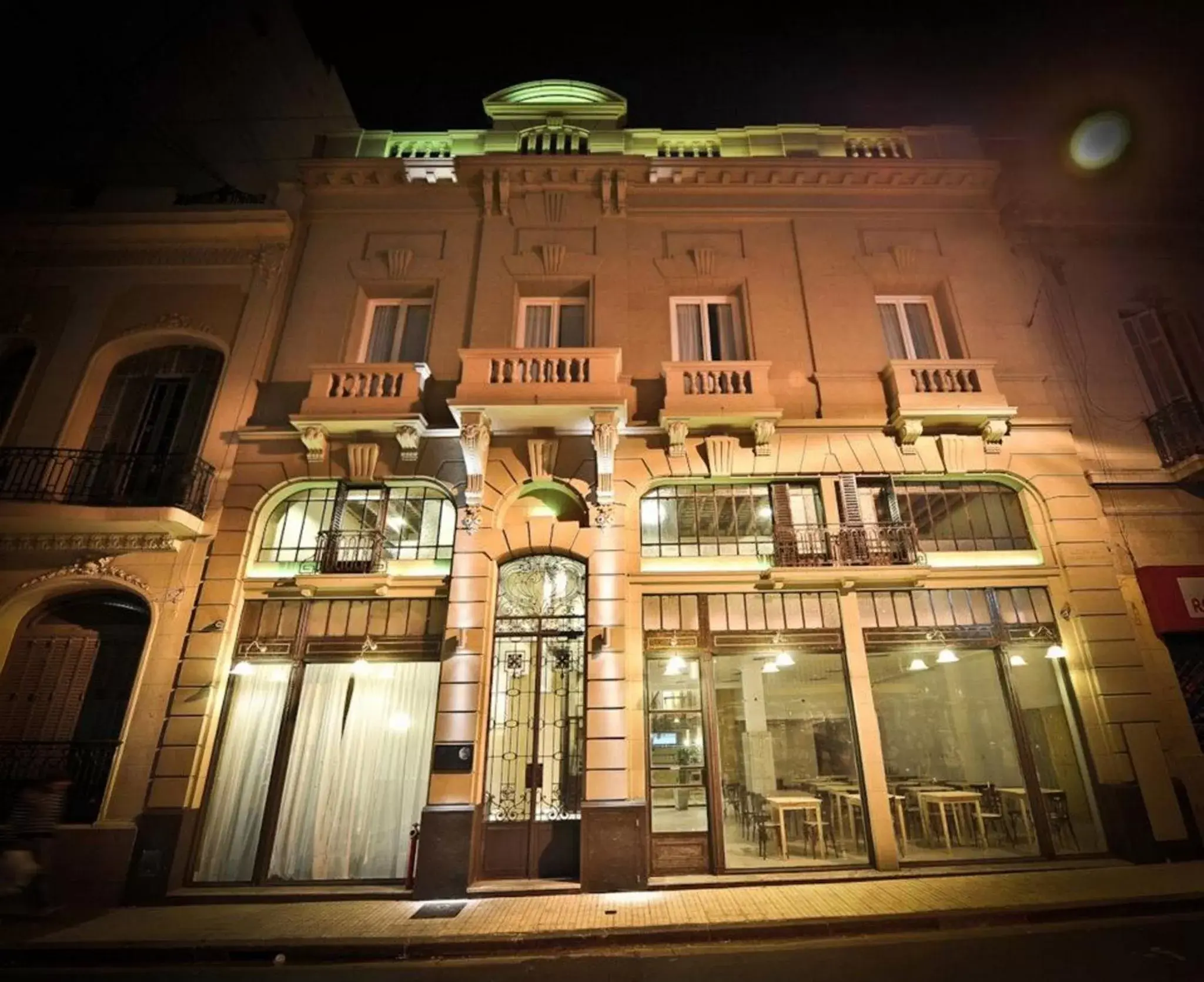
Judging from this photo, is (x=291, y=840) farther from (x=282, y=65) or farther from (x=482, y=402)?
(x=282, y=65)

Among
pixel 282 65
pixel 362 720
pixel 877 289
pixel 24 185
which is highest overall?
pixel 282 65

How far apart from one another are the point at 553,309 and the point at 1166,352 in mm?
13080

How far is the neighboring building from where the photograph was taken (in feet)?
29.4

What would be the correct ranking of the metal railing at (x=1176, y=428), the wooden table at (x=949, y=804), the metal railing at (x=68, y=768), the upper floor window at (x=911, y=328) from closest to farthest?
the metal railing at (x=68, y=768)
the wooden table at (x=949, y=804)
the metal railing at (x=1176, y=428)
the upper floor window at (x=911, y=328)

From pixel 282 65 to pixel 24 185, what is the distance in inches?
308

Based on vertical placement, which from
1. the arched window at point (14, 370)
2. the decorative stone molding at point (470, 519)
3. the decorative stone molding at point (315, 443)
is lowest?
the decorative stone molding at point (470, 519)

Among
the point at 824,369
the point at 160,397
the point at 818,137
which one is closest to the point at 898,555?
the point at 824,369

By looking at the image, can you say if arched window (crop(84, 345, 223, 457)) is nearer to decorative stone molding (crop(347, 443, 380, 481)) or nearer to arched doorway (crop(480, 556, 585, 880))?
decorative stone molding (crop(347, 443, 380, 481))

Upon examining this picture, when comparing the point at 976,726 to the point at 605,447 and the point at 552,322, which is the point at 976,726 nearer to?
the point at 605,447

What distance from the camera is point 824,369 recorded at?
1154 centimetres

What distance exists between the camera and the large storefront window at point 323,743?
29.0 feet

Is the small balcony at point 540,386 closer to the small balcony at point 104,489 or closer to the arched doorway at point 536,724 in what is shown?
the arched doorway at point 536,724

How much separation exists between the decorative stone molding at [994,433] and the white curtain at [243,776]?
1337 centimetres

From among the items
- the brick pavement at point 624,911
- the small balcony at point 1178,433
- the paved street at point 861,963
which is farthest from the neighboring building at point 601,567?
the paved street at point 861,963
